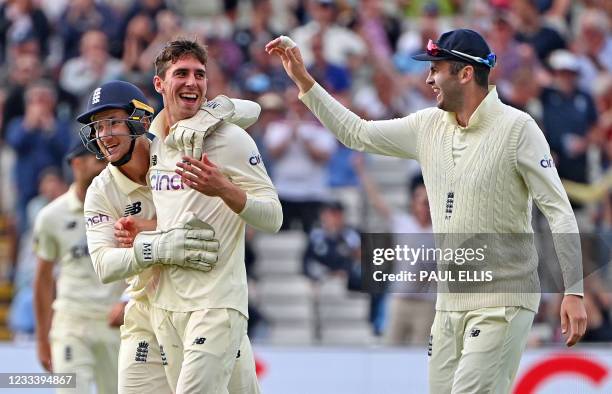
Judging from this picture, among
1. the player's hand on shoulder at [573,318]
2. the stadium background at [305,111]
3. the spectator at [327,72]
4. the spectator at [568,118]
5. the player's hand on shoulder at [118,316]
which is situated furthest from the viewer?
the spectator at [327,72]

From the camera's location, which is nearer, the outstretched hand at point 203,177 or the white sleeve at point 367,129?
the outstretched hand at point 203,177

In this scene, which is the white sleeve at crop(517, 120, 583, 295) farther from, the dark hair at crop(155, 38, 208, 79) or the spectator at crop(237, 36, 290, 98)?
the spectator at crop(237, 36, 290, 98)

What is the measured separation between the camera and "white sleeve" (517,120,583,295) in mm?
6469

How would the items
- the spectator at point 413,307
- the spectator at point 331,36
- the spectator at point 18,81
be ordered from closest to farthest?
1. the spectator at point 413,307
2. the spectator at point 18,81
3. the spectator at point 331,36

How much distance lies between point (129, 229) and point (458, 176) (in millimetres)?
1713

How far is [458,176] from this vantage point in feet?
22.4

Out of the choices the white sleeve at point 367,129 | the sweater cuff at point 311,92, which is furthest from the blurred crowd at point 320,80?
the sweater cuff at point 311,92

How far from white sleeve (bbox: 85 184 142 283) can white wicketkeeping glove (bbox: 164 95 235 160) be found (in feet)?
1.89

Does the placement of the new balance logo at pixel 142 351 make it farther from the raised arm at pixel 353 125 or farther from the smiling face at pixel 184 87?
the raised arm at pixel 353 125

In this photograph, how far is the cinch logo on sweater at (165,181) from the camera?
264 inches

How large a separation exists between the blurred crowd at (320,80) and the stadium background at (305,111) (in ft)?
0.07

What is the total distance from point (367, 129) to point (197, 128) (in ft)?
3.46

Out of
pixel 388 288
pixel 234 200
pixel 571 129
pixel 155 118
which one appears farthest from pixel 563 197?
pixel 571 129

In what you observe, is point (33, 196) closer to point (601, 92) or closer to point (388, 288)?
point (388, 288)
